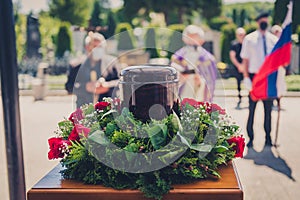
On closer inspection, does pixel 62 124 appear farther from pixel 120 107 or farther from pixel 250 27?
pixel 250 27

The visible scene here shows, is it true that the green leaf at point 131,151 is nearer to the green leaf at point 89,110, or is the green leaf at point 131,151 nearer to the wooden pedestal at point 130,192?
the wooden pedestal at point 130,192

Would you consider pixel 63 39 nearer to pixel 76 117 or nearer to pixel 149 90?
pixel 76 117

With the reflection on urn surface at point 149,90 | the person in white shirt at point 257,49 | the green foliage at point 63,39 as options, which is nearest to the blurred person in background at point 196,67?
the person in white shirt at point 257,49

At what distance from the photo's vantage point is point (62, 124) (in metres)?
2.19

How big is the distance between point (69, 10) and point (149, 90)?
3572cm

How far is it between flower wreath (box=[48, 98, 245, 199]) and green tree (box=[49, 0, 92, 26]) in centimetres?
3478

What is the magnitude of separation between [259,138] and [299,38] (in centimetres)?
1301

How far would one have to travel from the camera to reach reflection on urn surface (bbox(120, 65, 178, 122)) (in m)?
1.94

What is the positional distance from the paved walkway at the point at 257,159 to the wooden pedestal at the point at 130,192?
0.95m

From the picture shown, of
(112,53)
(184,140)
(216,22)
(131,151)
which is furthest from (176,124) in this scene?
(216,22)

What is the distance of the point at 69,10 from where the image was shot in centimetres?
3644

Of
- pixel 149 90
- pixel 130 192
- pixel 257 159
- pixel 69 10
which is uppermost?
pixel 69 10

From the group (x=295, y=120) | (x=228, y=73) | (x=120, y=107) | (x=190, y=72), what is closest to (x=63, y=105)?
(x=295, y=120)

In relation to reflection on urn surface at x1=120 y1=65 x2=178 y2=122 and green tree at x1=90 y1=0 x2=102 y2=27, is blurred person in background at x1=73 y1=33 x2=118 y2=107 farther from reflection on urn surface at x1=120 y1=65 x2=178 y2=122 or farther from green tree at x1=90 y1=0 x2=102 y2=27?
green tree at x1=90 y1=0 x2=102 y2=27
